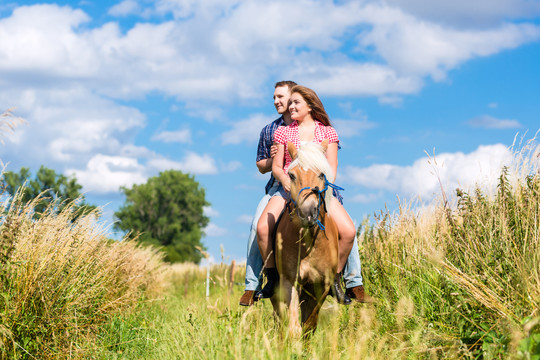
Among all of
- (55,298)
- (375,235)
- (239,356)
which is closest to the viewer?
(239,356)

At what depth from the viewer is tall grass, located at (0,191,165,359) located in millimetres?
5355

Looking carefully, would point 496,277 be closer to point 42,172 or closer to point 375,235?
point 375,235

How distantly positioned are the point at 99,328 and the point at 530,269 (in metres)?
5.36

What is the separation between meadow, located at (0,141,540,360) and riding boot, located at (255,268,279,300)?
7.3 inches

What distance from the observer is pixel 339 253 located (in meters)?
6.25

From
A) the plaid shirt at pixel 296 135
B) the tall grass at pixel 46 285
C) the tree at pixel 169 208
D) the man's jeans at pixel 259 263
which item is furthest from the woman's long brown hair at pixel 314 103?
the tree at pixel 169 208

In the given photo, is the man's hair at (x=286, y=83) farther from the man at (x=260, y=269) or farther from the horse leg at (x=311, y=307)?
the horse leg at (x=311, y=307)

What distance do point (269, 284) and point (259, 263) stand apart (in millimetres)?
567

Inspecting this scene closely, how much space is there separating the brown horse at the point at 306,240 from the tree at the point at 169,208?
5909 cm

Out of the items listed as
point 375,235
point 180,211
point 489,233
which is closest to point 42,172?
point 180,211

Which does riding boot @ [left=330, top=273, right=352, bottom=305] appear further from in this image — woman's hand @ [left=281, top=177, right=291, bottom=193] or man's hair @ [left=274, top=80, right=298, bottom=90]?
man's hair @ [left=274, top=80, right=298, bottom=90]

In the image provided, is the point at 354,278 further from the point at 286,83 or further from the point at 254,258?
the point at 286,83

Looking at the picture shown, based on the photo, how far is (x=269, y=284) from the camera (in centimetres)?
618

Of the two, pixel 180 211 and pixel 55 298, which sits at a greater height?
pixel 180 211
